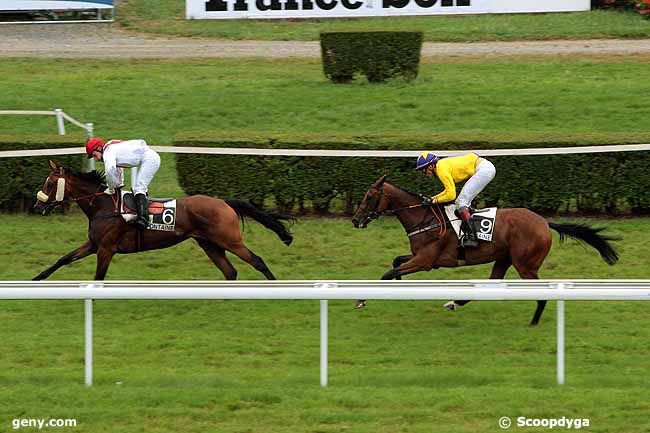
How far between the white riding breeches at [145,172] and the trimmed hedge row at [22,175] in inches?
109

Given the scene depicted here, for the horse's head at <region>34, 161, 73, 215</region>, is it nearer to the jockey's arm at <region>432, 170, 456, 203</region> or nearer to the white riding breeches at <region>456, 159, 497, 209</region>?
the jockey's arm at <region>432, 170, 456, 203</region>

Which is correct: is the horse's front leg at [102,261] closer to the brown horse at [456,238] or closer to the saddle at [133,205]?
the saddle at [133,205]

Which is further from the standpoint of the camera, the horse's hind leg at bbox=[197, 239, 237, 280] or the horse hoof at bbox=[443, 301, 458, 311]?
the horse's hind leg at bbox=[197, 239, 237, 280]

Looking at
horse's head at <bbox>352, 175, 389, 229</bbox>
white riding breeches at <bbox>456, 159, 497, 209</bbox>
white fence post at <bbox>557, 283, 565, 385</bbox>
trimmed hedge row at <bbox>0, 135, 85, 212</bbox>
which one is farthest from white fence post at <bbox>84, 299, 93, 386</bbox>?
trimmed hedge row at <bbox>0, 135, 85, 212</bbox>

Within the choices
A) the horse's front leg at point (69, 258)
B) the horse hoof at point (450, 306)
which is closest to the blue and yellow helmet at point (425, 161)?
the horse hoof at point (450, 306)

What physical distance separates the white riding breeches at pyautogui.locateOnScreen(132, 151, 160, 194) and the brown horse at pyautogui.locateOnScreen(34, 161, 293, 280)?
21cm

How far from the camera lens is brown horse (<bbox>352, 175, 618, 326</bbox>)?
9.84 metres

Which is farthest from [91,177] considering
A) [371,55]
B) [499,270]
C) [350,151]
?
[371,55]

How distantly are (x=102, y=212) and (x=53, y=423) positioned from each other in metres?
3.54

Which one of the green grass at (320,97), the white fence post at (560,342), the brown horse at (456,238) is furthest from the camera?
the green grass at (320,97)

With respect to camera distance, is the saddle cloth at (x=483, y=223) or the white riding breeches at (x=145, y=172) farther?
the white riding breeches at (x=145, y=172)

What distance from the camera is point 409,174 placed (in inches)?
500

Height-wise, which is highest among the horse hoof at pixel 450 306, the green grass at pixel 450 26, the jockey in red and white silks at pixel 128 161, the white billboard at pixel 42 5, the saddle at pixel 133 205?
the white billboard at pixel 42 5

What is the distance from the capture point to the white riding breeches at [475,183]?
1005 cm
